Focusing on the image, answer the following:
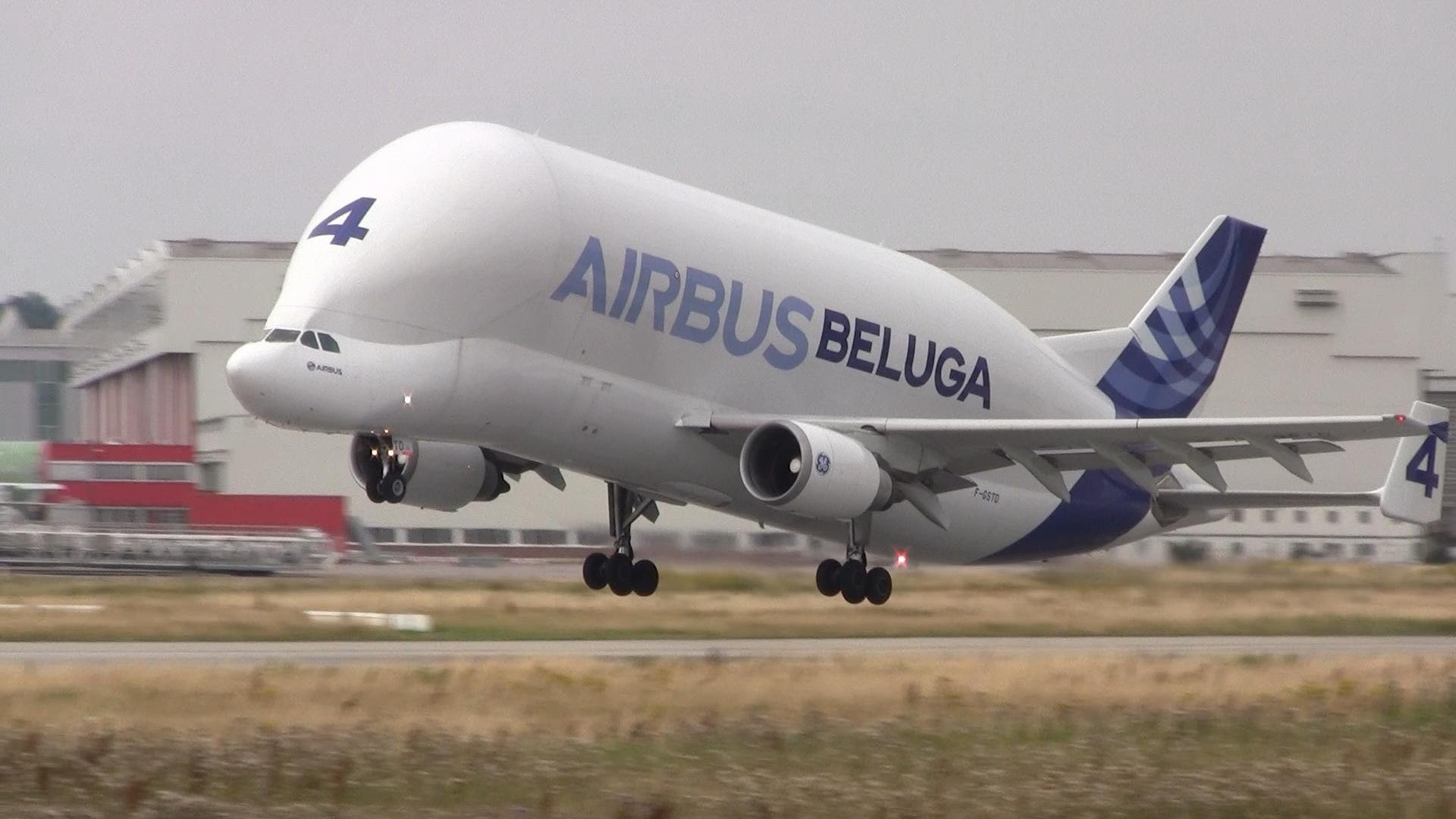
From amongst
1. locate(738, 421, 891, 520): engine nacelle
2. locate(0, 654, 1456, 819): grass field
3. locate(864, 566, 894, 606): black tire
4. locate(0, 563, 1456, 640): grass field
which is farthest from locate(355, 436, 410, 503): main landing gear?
locate(864, 566, 894, 606): black tire

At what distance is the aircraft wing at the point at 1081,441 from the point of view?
2611 centimetres

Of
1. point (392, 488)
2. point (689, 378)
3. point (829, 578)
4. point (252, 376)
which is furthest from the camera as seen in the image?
point (829, 578)

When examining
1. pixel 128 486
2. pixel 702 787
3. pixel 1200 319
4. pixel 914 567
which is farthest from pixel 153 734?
pixel 128 486

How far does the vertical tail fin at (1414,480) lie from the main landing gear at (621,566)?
10.5 meters

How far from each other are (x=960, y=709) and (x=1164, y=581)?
18.4 meters

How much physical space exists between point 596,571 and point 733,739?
13.2 meters

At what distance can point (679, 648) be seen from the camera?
26.7 meters

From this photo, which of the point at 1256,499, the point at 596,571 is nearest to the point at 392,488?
the point at 596,571

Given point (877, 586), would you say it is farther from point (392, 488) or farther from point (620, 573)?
point (392, 488)

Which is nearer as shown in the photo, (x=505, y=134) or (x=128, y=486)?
(x=505, y=134)

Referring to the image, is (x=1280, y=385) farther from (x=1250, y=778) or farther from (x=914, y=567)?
(x=1250, y=778)

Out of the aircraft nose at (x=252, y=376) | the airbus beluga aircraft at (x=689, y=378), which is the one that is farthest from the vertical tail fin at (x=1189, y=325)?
the aircraft nose at (x=252, y=376)

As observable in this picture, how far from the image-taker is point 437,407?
23.9 metres

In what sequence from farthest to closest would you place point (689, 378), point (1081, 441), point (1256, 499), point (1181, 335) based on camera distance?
point (1181, 335) < point (1256, 499) < point (1081, 441) < point (689, 378)
